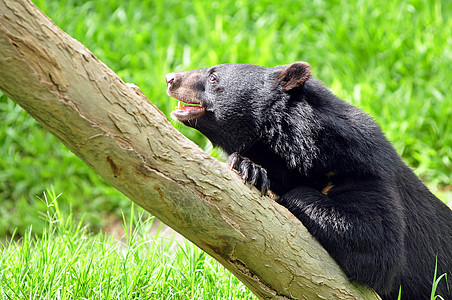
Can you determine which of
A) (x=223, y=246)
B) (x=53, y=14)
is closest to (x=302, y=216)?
(x=223, y=246)

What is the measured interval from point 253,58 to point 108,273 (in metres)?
4.33

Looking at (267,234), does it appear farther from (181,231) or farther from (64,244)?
(64,244)

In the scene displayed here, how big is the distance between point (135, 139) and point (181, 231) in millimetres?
560

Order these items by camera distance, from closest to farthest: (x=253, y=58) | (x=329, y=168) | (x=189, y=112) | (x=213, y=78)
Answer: (x=329, y=168) → (x=189, y=112) → (x=213, y=78) → (x=253, y=58)

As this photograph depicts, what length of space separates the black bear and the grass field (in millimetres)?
2890

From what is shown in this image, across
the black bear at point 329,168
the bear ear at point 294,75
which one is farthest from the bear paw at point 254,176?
the bear ear at point 294,75

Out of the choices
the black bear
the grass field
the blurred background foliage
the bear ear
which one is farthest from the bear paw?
the grass field

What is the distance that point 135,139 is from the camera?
2.56 metres

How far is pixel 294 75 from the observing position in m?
3.71

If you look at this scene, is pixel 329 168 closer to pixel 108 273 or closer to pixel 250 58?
pixel 108 273

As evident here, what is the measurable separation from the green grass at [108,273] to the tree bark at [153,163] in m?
0.82

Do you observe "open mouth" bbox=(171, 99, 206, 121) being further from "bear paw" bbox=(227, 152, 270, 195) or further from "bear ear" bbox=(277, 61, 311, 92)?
"bear paw" bbox=(227, 152, 270, 195)

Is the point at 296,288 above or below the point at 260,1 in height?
below

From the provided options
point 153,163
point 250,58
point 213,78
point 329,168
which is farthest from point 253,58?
point 153,163
